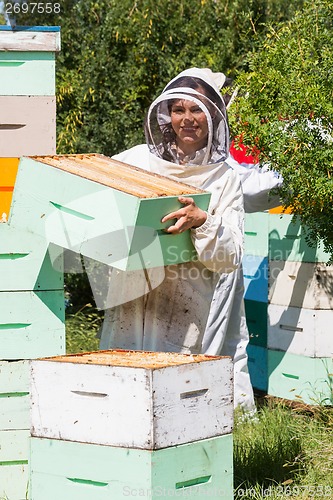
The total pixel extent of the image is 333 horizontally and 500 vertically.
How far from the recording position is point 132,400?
9.59 ft

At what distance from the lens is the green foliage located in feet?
12.6

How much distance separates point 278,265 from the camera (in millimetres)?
5422

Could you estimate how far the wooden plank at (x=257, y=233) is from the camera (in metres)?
5.55

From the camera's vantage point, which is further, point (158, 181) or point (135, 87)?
point (135, 87)

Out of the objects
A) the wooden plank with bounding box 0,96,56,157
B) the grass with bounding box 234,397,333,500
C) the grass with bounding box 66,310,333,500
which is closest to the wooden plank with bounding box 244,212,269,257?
the grass with bounding box 66,310,333,500

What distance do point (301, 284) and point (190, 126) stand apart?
1.73m

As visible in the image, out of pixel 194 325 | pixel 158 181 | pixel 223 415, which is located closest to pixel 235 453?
pixel 194 325

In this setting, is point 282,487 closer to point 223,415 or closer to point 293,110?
point 223,415

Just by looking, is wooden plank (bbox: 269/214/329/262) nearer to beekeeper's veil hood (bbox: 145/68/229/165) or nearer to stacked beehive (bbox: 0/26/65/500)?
beekeeper's veil hood (bbox: 145/68/229/165)

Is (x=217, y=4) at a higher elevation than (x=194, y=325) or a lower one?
higher

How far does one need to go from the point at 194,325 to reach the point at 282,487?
2.27 feet

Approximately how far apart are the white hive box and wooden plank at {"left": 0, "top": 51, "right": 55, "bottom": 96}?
42.0 inches

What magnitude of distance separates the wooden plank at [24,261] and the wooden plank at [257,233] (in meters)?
2.19

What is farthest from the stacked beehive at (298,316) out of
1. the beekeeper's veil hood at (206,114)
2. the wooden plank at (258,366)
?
the beekeeper's veil hood at (206,114)
